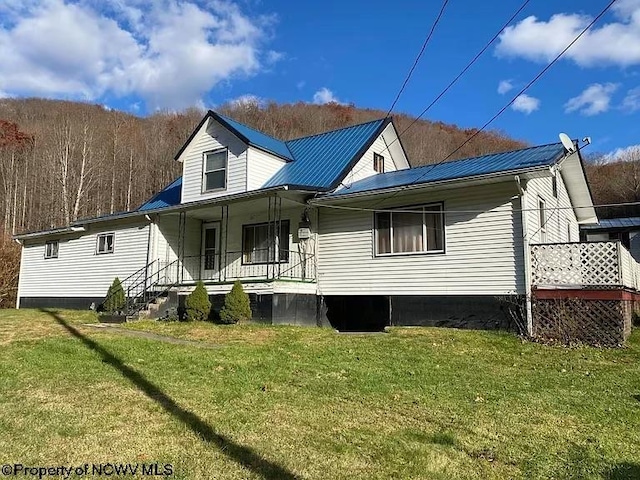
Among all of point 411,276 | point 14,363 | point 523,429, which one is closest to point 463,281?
point 411,276

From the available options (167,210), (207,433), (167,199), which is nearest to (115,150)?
(167,199)

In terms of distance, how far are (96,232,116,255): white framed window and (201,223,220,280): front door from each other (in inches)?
138

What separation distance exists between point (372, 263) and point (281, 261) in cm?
326

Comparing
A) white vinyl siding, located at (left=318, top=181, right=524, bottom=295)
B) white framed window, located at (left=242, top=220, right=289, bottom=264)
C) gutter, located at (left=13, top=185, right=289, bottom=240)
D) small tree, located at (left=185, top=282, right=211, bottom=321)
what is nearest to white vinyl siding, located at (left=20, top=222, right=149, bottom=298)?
gutter, located at (left=13, top=185, right=289, bottom=240)

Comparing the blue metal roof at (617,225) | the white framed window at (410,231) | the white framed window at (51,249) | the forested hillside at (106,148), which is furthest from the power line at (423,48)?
the forested hillside at (106,148)

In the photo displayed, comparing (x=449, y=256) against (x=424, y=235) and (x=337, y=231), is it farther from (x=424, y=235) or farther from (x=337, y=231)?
(x=337, y=231)

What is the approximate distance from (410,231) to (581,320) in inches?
177

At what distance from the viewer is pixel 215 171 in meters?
16.7

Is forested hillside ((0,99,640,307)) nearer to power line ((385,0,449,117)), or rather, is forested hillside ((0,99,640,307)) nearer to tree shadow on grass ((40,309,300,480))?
power line ((385,0,449,117))

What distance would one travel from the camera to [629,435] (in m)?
5.01

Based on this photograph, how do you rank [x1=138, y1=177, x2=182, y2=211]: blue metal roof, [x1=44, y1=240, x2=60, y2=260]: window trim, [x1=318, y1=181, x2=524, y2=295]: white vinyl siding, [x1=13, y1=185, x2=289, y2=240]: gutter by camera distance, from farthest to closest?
[x1=44, y1=240, x2=60, y2=260]: window trim, [x1=138, y1=177, x2=182, y2=211]: blue metal roof, [x1=13, y1=185, x2=289, y2=240]: gutter, [x1=318, y1=181, x2=524, y2=295]: white vinyl siding

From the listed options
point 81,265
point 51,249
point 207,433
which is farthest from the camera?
point 51,249

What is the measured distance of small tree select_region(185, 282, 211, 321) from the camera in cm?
1409

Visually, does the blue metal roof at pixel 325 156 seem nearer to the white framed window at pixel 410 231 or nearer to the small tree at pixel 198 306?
the white framed window at pixel 410 231
